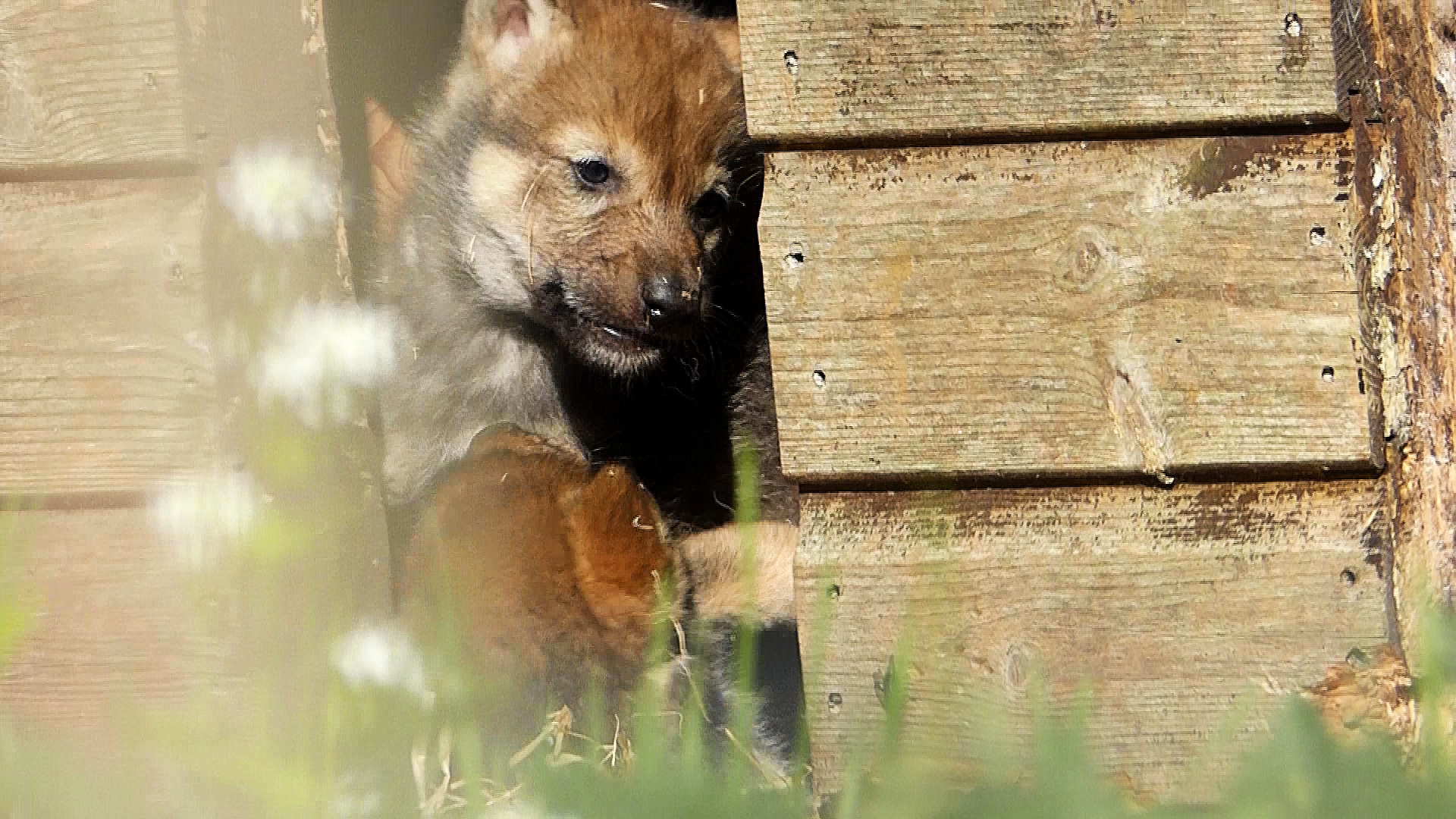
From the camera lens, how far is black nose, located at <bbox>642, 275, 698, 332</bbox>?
2.58 meters

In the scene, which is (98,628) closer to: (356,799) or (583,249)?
(356,799)

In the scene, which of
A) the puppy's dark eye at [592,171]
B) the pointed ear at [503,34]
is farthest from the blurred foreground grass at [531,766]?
the pointed ear at [503,34]

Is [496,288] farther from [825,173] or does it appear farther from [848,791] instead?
[848,791]

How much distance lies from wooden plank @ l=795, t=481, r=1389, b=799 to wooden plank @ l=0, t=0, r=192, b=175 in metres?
1.13

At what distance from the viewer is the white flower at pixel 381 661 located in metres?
2.18

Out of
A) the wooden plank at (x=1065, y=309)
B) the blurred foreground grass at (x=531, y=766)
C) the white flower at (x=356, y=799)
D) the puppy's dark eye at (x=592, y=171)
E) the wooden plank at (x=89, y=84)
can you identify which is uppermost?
the wooden plank at (x=89, y=84)

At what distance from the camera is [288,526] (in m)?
2.16

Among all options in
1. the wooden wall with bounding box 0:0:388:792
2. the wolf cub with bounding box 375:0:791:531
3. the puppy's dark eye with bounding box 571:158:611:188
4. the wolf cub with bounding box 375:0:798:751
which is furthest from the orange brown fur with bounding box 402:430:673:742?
the puppy's dark eye with bounding box 571:158:611:188

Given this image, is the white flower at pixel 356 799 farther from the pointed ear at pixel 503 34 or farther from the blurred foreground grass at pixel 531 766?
the pointed ear at pixel 503 34

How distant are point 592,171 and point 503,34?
44 centimetres

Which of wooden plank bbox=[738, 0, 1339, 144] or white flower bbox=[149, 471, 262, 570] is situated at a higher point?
wooden plank bbox=[738, 0, 1339, 144]

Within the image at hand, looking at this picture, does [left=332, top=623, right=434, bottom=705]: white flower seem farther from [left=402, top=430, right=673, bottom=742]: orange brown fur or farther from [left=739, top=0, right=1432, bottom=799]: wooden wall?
[left=739, top=0, right=1432, bottom=799]: wooden wall

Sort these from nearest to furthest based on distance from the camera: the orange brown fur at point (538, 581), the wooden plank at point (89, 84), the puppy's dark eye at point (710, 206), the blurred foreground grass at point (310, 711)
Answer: the blurred foreground grass at point (310, 711) → the wooden plank at point (89, 84) → the orange brown fur at point (538, 581) → the puppy's dark eye at point (710, 206)

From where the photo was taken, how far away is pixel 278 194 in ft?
7.16
